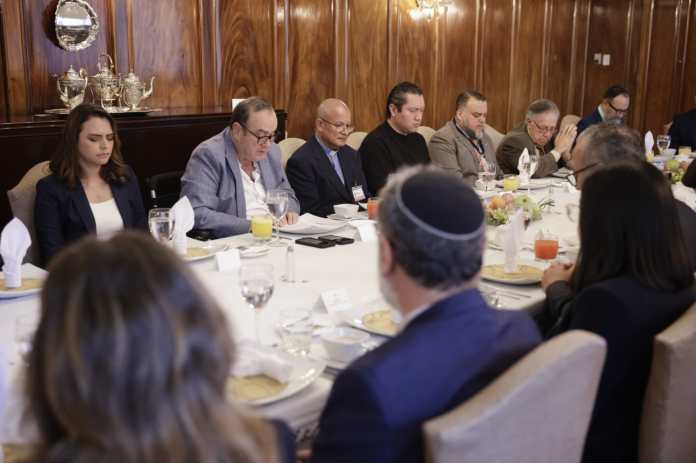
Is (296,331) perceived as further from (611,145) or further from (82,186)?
(82,186)

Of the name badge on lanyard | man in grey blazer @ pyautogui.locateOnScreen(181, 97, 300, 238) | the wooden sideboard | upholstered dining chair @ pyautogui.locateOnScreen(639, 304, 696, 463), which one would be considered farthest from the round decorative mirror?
upholstered dining chair @ pyautogui.locateOnScreen(639, 304, 696, 463)

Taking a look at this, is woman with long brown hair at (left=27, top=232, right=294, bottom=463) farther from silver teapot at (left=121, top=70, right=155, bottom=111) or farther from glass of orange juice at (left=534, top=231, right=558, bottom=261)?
silver teapot at (left=121, top=70, right=155, bottom=111)

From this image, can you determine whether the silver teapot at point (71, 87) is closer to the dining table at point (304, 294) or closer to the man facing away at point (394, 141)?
the man facing away at point (394, 141)

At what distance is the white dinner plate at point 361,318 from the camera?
207cm

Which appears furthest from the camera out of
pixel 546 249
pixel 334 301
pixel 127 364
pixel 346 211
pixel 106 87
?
pixel 106 87

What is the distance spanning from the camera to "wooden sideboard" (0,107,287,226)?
427cm

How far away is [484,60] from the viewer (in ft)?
28.4

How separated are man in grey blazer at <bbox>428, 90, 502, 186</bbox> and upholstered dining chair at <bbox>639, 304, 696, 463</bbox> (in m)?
3.46

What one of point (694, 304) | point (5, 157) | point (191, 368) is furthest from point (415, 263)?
point (5, 157)

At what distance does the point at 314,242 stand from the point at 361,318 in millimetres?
1080

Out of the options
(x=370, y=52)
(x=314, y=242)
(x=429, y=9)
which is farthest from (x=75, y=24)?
(x=429, y=9)

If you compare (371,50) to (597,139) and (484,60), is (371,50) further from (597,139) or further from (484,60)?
(597,139)

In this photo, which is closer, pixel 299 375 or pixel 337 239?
pixel 299 375

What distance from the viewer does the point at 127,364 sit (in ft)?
2.81
